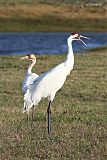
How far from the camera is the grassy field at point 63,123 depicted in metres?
9.61

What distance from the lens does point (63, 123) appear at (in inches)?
493

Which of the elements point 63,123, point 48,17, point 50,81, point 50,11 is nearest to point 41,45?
point 48,17

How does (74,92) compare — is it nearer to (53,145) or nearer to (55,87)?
(55,87)

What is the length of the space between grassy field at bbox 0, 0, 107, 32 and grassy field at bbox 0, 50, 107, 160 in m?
50.8

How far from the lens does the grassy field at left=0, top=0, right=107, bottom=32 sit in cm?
7356

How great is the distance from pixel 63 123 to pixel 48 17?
211ft

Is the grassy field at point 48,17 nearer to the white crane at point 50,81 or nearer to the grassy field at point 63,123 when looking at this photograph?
the grassy field at point 63,123

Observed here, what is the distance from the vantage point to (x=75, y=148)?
9.89 meters

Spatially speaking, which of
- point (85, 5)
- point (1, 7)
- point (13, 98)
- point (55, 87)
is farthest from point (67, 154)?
point (85, 5)

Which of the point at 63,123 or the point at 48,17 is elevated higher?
the point at 63,123

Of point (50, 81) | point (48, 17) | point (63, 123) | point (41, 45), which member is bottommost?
point (48, 17)

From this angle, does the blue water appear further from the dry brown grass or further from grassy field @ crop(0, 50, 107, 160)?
grassy field @ crop(0, 50, 107, 160)

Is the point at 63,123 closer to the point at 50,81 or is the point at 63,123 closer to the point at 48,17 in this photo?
the point at 50,81

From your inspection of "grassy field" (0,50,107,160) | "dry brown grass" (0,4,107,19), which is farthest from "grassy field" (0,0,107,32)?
"grassy field" (0,50,107,160)
